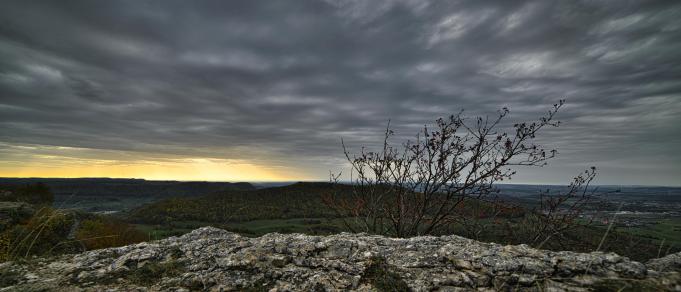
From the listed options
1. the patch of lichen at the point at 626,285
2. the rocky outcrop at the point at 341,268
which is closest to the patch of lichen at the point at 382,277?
the rocky outcrop at the point at 341,268

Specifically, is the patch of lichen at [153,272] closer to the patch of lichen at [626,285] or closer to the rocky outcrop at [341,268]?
the rocky outcrop at [341,268]

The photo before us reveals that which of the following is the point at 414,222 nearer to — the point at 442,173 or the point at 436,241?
the point at 442,173

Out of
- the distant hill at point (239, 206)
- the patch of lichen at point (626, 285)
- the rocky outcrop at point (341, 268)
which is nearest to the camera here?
the patch of lichen at point (626, 285)

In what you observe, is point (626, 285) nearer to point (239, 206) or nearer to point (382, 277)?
point (382, 277)

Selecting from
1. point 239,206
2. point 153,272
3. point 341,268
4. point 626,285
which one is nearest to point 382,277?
point 341,268

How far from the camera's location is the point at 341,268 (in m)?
3.16

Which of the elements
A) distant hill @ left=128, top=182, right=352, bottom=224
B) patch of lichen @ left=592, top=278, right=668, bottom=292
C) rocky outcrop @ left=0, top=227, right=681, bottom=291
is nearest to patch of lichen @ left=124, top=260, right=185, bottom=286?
rocky outcrop @ left=0, top=227, right=681, bottom=291

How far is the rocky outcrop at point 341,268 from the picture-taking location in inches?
108

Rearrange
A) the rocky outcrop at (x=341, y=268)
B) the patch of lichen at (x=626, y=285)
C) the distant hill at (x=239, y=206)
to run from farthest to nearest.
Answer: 1. the distant hill at (x=239, y=206)
2. the rocky outcrop at (x=341, y=268)
3. the patch of lichen at (x=626, y=285)

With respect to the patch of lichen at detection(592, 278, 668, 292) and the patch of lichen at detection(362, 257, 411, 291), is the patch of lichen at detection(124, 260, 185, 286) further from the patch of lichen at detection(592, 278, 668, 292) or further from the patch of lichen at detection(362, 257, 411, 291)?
the patch of lichen at detection(592, 278, 668, 292)

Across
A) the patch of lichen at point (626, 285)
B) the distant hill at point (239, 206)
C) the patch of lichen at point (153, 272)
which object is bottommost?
the distant hill at point (239, 206)

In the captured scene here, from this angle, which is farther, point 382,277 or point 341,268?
point 341,268

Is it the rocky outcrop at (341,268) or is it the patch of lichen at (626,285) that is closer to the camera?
the patch of lichen at (626,285)

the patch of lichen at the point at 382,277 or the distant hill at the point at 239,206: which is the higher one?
the patch of lichen at the point at 382,277
